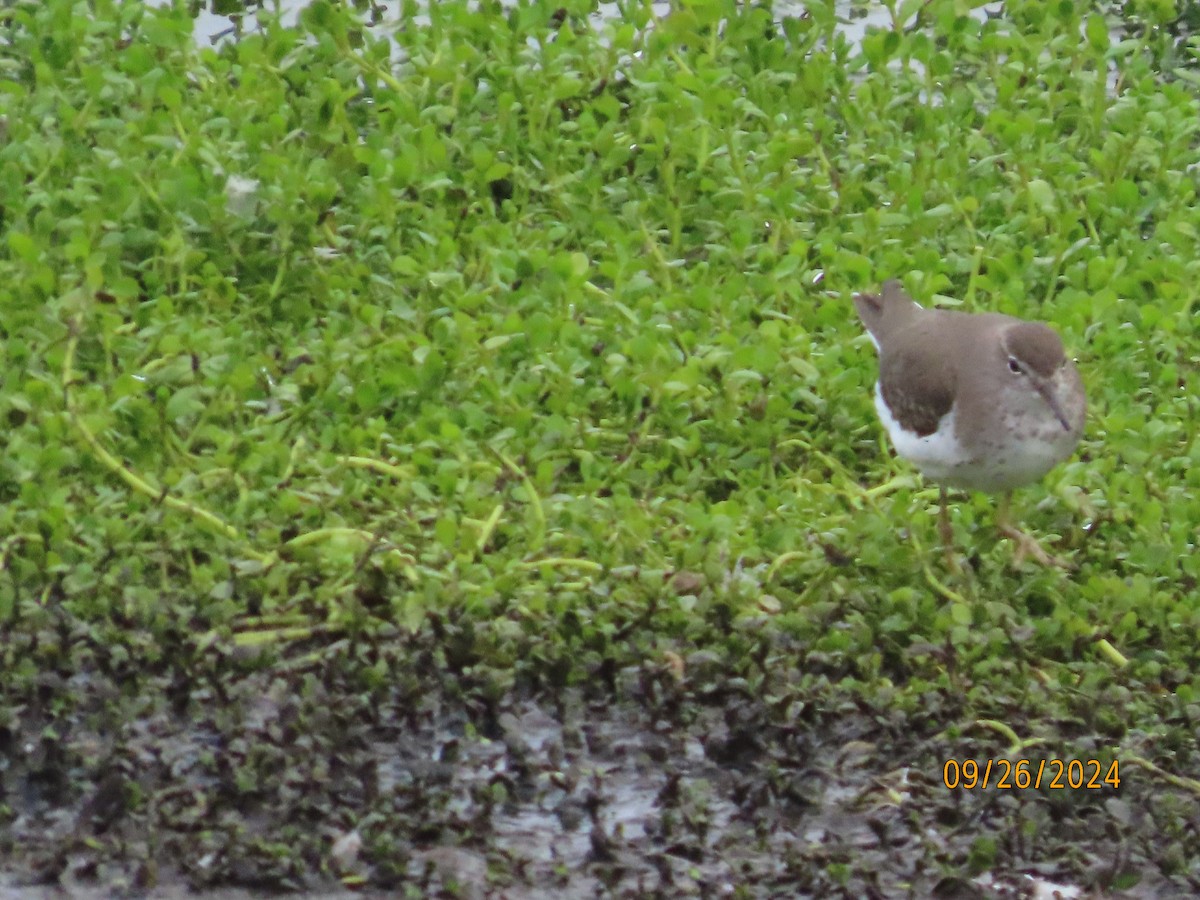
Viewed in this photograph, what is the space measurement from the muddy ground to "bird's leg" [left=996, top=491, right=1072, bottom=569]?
88 cm

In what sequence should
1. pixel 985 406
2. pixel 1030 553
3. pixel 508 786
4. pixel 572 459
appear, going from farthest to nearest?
pixel 572 459 < pixel 1030 553 < pixel 985 406 < pixel 508 786

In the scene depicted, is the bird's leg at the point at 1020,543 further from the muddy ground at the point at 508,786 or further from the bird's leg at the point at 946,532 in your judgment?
the muddy ground at the point at 508,786

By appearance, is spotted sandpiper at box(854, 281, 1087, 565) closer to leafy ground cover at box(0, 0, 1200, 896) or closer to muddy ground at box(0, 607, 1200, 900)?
leafy ground cover at box(0, 0, 1200, 896)

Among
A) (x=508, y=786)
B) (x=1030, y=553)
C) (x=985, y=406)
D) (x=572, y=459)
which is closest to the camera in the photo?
(x=508, y=786)

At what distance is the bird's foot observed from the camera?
242 inches

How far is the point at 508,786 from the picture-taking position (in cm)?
509

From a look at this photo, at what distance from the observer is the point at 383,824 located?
4836 mm

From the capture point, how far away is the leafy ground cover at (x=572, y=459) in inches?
196

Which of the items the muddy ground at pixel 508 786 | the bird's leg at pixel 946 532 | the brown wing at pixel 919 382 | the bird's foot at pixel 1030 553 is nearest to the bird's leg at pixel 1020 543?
the bird's foot at pixel 1030 553

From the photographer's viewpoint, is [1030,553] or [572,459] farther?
[572,459]

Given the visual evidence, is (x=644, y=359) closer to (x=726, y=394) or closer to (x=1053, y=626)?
(x=726, y=394)

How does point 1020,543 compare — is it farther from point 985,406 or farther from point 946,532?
point 985,406

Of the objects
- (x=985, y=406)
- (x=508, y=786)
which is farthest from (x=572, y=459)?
(x=508, y=786)

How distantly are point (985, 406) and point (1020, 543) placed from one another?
486 mm
